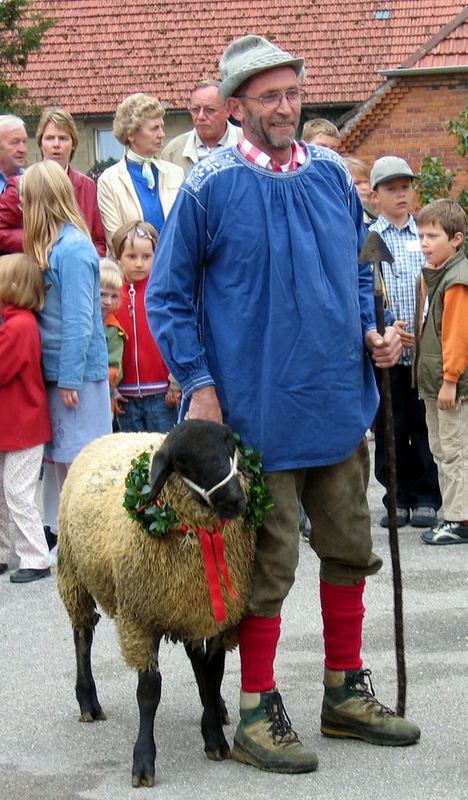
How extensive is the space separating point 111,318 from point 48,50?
2102 centimetres

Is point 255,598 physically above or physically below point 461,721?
above

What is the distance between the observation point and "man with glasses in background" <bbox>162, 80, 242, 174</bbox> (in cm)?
853

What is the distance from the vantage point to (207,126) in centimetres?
860

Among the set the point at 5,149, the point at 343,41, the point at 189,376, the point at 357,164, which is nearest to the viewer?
the point at 189,376

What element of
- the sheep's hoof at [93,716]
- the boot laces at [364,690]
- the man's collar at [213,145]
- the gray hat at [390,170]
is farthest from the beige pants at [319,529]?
the man's collar at [213,145]

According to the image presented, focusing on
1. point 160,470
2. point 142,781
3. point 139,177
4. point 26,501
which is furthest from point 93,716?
point 139,177

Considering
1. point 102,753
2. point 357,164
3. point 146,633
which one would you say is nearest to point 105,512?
point 146,633

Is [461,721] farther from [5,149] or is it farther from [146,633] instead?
[5,149]

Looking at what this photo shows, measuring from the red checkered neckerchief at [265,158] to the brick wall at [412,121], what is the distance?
58.6 ft

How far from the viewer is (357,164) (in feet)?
30.5

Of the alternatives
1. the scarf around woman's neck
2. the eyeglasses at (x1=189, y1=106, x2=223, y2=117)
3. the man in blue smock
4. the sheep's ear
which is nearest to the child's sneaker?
the scarf around woman's neck

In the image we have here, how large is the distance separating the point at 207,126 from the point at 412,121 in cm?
1434

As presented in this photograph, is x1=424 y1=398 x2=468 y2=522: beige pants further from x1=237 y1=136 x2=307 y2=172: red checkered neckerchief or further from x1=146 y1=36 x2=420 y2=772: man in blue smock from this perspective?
x1=237 y1=136 x2=307 y2=172: red checkered neckerchief

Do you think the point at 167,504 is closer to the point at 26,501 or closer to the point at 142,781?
the point at 142,781
